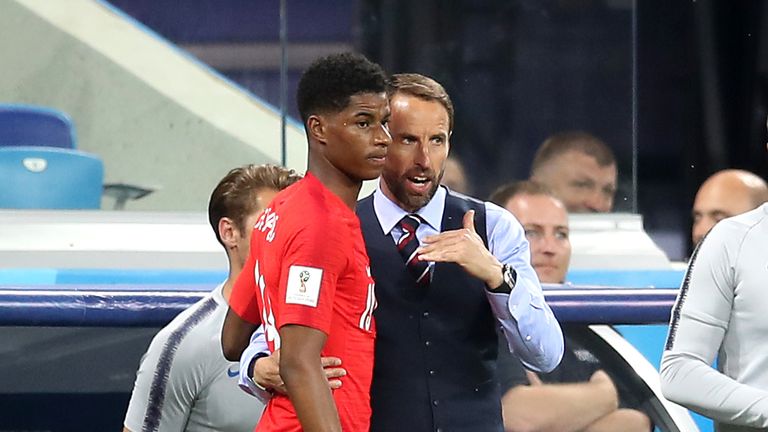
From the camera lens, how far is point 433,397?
216cm

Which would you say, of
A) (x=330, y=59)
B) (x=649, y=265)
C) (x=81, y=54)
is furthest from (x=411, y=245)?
(x=81, y=54)

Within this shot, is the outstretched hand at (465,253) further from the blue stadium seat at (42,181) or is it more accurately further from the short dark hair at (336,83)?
the blue stadium seat at (42,181)

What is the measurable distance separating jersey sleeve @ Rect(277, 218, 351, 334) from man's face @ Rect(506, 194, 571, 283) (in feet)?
6.93

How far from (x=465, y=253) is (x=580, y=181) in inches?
136

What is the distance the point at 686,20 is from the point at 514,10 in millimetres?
1025

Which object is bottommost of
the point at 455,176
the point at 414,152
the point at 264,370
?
the point at 455,176

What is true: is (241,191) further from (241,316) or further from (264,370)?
(264,370)

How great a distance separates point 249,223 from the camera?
2773 millimetres

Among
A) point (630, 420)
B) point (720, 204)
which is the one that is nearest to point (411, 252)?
point (630, 420)

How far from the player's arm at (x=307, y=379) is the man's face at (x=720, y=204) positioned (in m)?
2.78

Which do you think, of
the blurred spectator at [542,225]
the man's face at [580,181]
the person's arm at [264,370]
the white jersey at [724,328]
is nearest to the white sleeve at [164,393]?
the person's arm at [264,370]

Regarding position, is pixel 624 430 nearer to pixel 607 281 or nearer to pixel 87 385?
pixel 87 385

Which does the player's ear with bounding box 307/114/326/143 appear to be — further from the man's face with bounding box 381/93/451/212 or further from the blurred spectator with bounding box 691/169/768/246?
the blurred spectator with bounding box 691/169/768/246

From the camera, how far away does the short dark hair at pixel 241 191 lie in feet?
9.16
